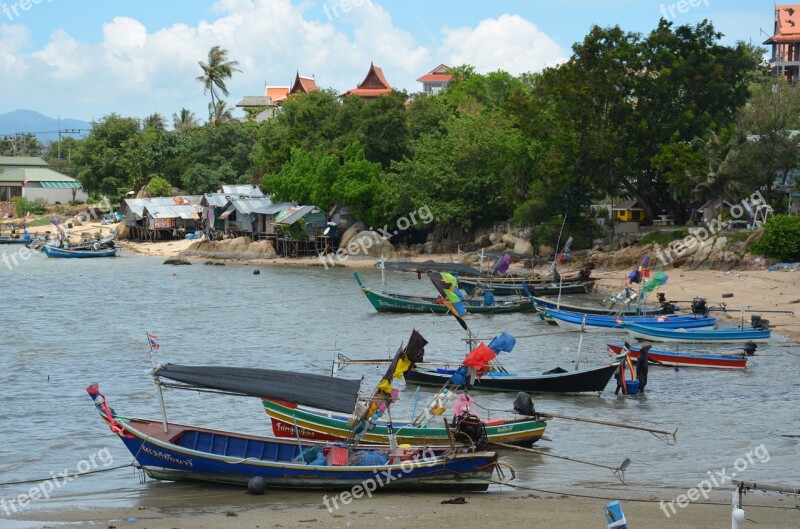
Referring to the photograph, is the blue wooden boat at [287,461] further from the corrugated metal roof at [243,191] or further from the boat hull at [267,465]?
the corrugated metal roof at [243,191]

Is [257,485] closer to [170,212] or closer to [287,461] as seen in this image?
[287,461]

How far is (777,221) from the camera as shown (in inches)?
1544

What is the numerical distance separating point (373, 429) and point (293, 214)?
45.3m

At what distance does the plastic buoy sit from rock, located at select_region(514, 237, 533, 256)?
38411mm

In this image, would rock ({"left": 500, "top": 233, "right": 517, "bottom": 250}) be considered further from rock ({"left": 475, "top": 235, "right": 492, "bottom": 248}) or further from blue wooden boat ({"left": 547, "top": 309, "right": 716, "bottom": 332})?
blue wooden boat ({"left": 547, "top": 309, "right": 716, "bottom": 332})

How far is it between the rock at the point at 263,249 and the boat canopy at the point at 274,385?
48.1 m

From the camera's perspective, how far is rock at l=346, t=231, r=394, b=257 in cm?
5872

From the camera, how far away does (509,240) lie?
54.0 m

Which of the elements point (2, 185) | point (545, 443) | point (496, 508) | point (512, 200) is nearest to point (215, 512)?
point (496, 508)

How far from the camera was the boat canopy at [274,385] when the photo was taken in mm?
14797

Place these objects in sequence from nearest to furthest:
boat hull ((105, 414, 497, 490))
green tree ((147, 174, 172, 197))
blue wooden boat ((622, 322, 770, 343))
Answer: boat hull ((105, 414, 497, 490)) → blue wooden boat ((622, 322, 770, 343)) → green tree ((147, 174, 172, 197))

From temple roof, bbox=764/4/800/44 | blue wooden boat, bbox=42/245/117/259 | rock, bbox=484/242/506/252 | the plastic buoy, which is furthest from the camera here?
temple roof, bbox=764/4/800/44

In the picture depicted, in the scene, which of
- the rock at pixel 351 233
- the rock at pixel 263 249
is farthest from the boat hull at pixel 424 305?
the rock at pixel 263 249

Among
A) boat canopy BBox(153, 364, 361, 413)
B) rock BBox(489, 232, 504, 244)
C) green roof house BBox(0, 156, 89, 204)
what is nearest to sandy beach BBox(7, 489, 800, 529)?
boat canopy BBox(153, 364, 361, 413)
